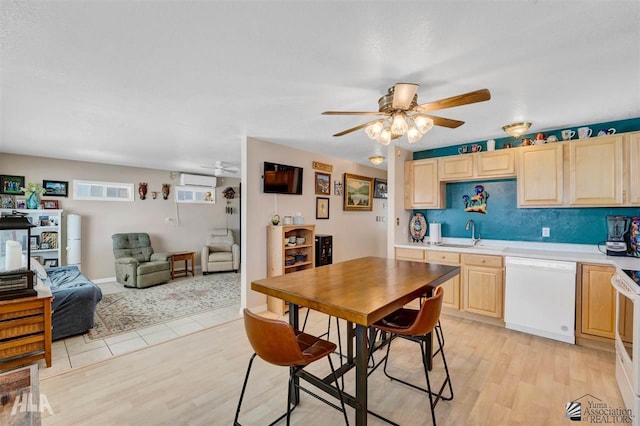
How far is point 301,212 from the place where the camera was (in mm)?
4512

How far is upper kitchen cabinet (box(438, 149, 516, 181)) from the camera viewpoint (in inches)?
139

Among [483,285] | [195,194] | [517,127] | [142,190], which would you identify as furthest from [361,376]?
[195,194]

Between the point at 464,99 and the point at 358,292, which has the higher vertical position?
the point at 464,99

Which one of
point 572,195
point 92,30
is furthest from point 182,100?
point 572,195

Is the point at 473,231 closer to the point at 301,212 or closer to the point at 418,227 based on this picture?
the point at 418,227

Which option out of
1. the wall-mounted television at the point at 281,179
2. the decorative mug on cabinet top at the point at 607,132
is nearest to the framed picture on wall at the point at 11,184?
the wall-mounted television at the point at 281,179

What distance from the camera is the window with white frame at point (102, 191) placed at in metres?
5.43

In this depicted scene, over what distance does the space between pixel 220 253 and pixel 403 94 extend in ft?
18.6

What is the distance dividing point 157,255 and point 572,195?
6.81 metres

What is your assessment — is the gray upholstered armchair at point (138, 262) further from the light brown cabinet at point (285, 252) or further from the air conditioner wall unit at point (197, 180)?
the light brown cabinet at point (285, 252)

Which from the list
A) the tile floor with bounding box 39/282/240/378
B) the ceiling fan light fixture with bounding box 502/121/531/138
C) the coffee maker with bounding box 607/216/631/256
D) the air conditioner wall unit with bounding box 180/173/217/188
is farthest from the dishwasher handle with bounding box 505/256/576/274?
the air conditioner wall unit with bounding box 180/173/217/188

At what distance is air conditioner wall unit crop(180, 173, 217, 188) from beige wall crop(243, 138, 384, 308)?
3492 mm

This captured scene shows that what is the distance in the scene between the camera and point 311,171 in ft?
15.4

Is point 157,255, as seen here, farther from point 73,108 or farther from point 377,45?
point 377,45
